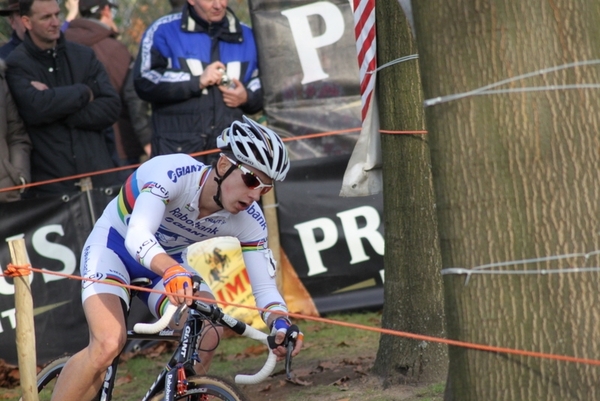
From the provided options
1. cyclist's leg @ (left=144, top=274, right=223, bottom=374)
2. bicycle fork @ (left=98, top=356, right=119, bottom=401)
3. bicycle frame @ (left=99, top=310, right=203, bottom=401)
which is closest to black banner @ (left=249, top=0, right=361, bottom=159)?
cyclist's leg @ (left=144, top=274, right=223, bottom=374)

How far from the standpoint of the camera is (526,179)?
3488mm

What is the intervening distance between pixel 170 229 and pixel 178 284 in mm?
1004

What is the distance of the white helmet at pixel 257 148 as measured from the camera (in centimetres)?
462

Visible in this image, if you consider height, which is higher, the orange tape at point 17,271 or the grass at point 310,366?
the orange tape at point 17,271

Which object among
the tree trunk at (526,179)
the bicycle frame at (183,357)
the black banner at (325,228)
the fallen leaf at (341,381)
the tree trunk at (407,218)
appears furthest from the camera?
the black banner at (325,228)

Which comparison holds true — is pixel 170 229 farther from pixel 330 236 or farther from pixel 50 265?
pixel 330 236

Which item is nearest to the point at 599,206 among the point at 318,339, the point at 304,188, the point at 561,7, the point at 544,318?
the point at 544,318

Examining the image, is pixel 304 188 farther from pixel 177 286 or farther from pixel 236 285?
pixel 177 286

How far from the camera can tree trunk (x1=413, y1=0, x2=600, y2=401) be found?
3453 millimetres

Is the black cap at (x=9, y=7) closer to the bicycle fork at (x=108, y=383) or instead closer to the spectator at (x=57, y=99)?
the spectator at (x=57, y=99)

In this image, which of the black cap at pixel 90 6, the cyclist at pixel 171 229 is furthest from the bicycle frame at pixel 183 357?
the black cap at pixel 90 6

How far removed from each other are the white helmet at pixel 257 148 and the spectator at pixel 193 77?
3.25m

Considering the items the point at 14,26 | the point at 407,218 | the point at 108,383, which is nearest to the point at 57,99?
the point at 14,26

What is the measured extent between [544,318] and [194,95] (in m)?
5.10
